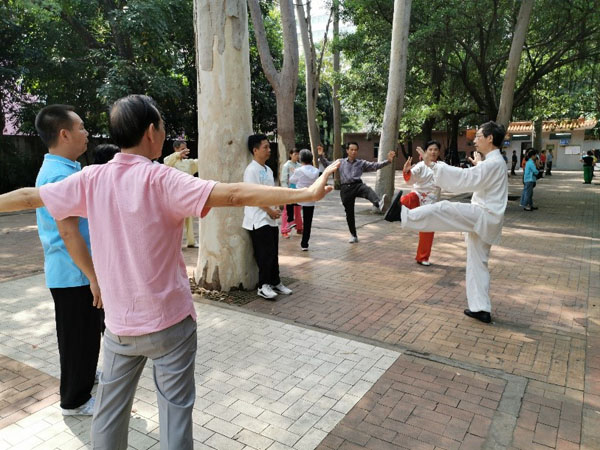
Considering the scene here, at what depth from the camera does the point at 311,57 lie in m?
15.8

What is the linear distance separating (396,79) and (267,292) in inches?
303

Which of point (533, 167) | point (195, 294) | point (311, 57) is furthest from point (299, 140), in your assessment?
point (195, 294)

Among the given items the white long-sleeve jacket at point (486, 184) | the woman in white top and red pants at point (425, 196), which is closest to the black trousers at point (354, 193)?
the woman in white top and red pants at point (425, 196)

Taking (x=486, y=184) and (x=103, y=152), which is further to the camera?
(x=486, y=184)

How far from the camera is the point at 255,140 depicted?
516cm

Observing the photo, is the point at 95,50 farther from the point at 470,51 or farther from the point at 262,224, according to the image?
the point at 262,224

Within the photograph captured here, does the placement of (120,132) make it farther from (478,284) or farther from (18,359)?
(478,284)

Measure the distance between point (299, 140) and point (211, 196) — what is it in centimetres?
2608

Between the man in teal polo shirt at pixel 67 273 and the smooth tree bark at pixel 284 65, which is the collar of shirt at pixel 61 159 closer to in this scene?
the man in teal polo shirt at pixel 67 273

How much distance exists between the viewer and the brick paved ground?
274 cm

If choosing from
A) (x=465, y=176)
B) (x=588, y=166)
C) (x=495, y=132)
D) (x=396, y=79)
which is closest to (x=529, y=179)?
(x=396, y=79)

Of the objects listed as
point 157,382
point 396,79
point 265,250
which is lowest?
point 265,250

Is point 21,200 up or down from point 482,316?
up

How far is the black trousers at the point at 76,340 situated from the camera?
276cm
